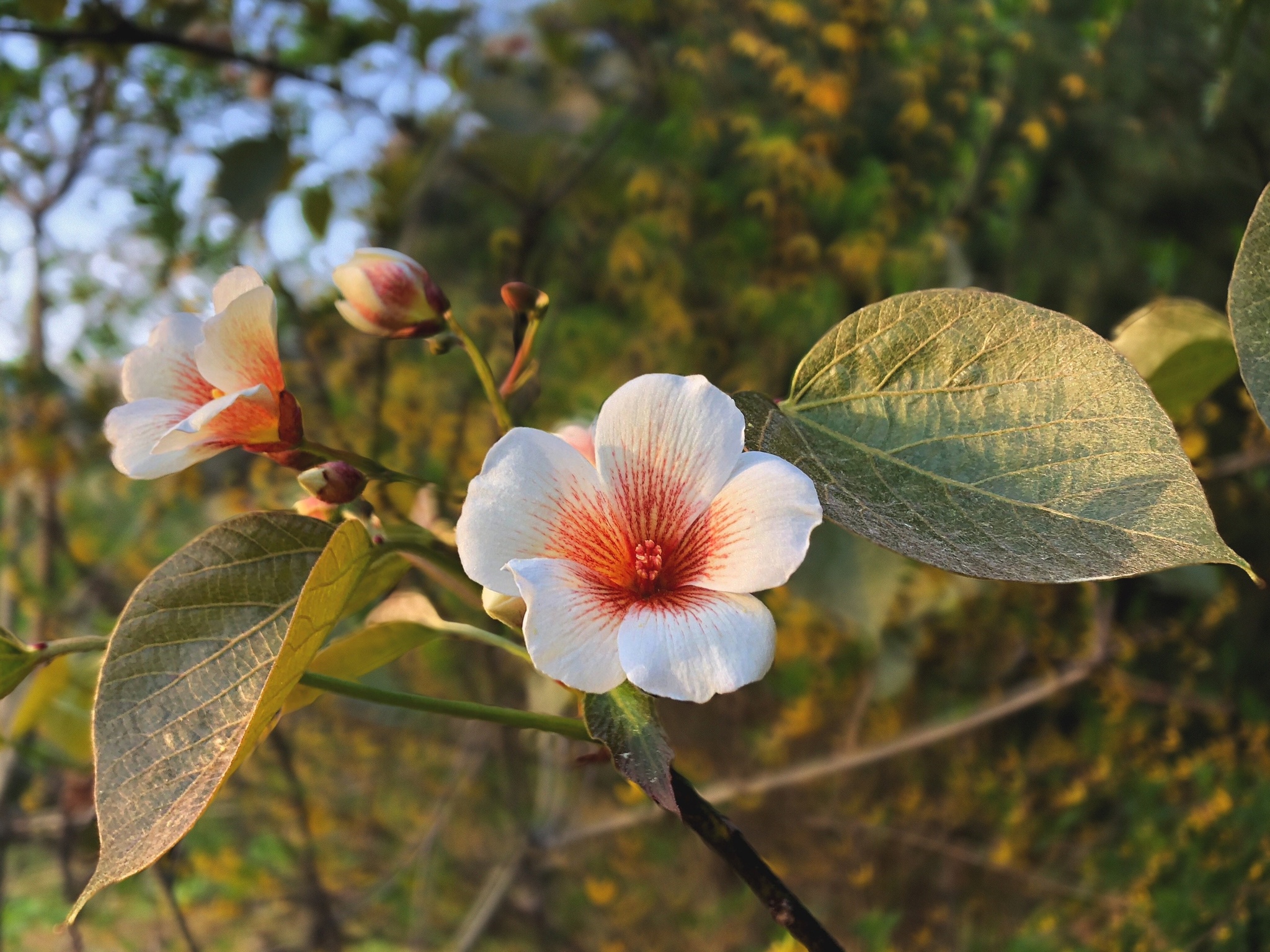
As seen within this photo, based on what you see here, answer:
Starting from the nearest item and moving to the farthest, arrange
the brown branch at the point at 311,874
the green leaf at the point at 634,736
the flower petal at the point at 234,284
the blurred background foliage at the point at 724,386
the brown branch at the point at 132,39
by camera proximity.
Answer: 1. the green leaf at the point at 634,736
2. the flower petal at the point at 234,284
3. the brown branch at the point at 132,39
4. the brown branch at the point at 311,874
5. the blurred background foliage at the point at 724,386

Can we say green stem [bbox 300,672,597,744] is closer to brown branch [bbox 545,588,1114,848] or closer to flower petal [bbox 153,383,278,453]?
flower petal [bbox 153,383,278,453]

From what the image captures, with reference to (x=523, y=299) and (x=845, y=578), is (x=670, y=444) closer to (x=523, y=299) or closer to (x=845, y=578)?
(x=523, y=299)

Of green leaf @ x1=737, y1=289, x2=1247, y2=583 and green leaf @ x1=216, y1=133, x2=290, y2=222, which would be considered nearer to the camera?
green leaf @ x1=737, y1=289, x2=1247, y2=583

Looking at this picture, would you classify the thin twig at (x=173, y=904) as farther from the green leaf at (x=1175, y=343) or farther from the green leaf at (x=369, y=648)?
the green leaf at (x=1175, y=343)

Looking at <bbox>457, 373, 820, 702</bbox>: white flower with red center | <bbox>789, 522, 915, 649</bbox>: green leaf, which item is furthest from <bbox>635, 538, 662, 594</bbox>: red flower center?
<bbox>789, 522, 915, 649</bbox>: green leaf

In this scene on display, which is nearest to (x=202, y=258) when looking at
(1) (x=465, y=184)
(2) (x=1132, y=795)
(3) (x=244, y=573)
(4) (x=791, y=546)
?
(1) (x=465, y=184)

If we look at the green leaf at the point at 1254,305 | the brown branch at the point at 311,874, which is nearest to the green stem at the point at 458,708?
the green leaf at the point at 1254,305
